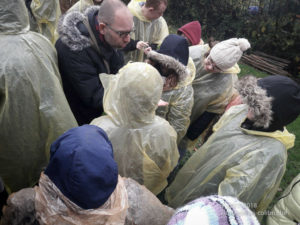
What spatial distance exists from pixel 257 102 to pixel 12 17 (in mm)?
1980

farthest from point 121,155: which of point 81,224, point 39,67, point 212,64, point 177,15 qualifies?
point 177,15

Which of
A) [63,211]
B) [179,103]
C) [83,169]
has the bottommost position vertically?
[179,103]

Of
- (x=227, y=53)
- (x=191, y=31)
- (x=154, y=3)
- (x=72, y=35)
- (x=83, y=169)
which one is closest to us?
(x=83, y=169)

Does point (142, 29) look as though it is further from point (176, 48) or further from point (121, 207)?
point (121, 207)

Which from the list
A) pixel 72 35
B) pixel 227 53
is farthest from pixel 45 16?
pixel 227 53

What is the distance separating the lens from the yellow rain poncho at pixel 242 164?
73.2 inches

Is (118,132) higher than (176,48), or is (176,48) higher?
(176,48)

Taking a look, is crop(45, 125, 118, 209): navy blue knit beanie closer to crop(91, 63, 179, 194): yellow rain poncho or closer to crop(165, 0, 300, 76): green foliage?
crop(91, 63, 179, 194): yellow rain poncho

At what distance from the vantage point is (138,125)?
202 cm

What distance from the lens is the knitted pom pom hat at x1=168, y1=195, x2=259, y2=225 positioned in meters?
1.14

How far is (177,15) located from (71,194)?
12773 millimetres

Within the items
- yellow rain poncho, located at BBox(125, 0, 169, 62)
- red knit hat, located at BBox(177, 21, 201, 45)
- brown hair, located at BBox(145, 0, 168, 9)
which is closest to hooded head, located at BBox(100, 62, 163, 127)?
brown hair, located at BBox(145, 0, 168, 9)

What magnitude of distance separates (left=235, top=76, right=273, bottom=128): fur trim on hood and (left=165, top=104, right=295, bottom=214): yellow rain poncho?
118mm

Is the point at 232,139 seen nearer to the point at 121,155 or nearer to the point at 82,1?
the point at 121,155
